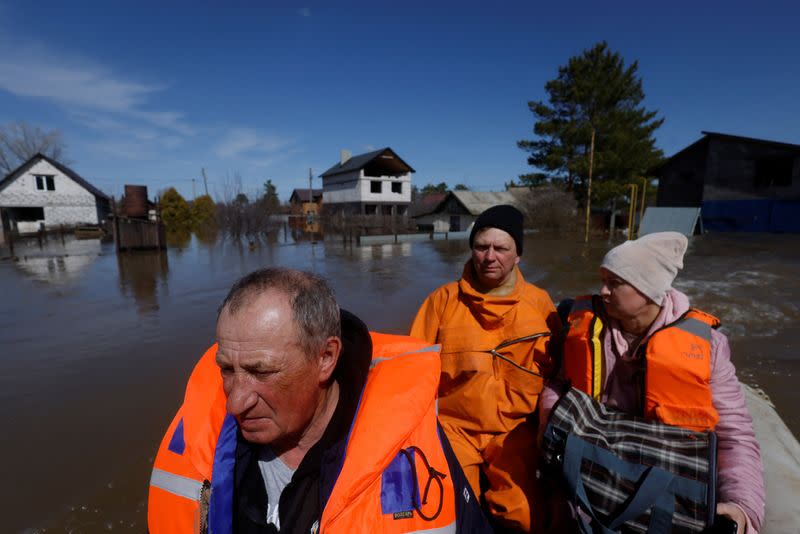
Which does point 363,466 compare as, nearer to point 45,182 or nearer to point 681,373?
point 681,373

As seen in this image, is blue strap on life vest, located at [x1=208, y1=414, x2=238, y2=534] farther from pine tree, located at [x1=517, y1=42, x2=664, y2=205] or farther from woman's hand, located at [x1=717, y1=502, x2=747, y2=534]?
pine tree, located at [x1=517, y1=42, x2=664, y2=205]

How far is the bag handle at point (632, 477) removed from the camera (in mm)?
1448

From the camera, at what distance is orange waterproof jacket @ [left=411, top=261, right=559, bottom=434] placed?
2.25 metres

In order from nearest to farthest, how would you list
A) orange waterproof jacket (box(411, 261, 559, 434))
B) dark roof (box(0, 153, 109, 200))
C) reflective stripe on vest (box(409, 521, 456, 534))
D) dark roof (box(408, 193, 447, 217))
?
reflective stripe on vest (box(409, 521, 456, 534))
orange waterproof jacket (box(411, 261, 559, 434))
dark roof (box(0, 153, 109, 200))
dark roof (box(408, 193, 447, 217))

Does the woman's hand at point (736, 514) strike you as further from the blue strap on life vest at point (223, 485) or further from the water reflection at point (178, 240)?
the water reflection at point (178, 240)

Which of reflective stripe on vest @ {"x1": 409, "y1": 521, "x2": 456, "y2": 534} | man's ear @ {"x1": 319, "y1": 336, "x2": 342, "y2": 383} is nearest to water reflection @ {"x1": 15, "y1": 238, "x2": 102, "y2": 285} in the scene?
man's ear @ {"x1": 319, "y1": 336, "x2": 342, "y2": 383}

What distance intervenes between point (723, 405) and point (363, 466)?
158 cm

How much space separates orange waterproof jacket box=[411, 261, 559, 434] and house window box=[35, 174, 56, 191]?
4510cm

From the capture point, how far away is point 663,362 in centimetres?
165

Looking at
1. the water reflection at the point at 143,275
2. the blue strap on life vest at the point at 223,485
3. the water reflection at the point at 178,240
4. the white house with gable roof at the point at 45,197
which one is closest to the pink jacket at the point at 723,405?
the blue strap on life vest at the point at 223,485

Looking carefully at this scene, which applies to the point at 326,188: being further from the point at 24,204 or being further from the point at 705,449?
the point at 705,449

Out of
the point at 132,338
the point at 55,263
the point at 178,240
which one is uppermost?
the point at 178,240

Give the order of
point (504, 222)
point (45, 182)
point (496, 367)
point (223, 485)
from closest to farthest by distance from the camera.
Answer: point (223, 485), point (496, 367), point (504, 222), point (45, 182)

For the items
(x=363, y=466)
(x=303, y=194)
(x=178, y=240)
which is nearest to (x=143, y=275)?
(x=363, y=466)
